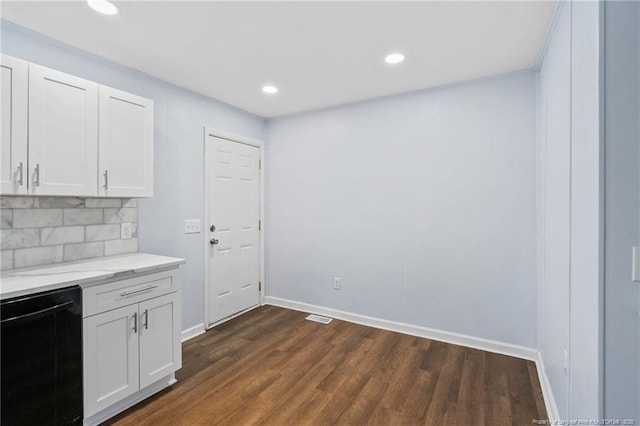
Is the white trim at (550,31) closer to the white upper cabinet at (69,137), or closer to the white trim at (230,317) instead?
the white upper cabinet at (69,137)

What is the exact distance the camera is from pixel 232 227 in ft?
11.7

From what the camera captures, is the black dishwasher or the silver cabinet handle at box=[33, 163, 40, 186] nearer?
the black dishwasher

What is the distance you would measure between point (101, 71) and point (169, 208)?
4.04ft

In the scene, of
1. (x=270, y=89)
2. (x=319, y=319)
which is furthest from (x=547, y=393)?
(x=270, y=89)

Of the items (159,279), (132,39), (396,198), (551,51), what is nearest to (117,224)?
(159,279)

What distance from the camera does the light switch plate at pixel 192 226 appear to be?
3020 mm

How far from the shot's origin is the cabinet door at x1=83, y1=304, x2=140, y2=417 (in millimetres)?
1745

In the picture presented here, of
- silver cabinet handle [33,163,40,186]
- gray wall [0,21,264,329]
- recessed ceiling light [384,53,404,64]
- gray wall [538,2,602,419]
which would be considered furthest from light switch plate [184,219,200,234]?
gray wall [538,2,602,419]

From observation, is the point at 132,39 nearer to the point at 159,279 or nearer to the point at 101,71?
the point at 101,71

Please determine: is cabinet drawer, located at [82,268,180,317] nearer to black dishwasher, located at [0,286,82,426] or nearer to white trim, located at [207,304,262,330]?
black dishwasher, located at [0,286,82,426]

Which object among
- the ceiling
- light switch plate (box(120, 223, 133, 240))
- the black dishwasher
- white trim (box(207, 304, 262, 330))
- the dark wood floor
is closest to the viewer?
the black dishwasher
